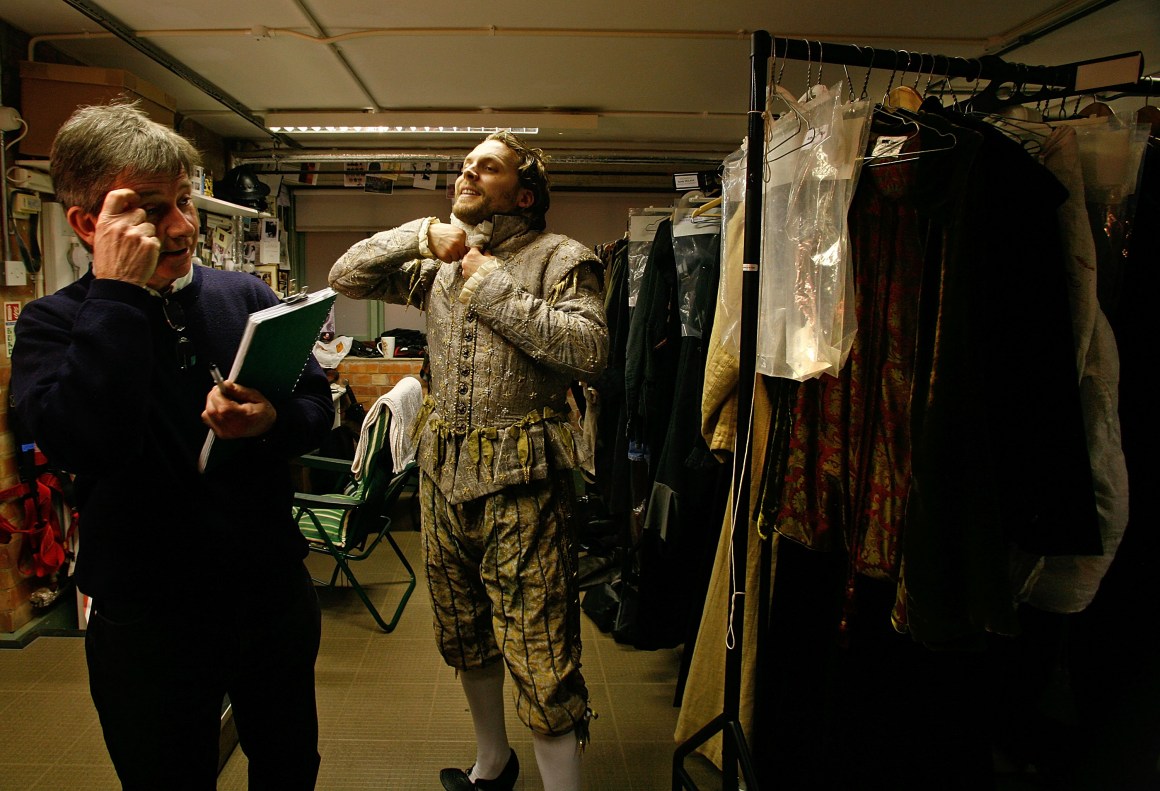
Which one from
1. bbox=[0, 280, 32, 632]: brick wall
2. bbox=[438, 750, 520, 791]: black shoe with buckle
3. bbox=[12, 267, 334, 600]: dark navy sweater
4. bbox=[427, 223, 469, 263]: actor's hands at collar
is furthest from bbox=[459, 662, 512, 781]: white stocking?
bbox=[0, 280, 32, 632]: brick wall

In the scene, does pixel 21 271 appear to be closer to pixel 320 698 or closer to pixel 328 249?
pixel 320 698

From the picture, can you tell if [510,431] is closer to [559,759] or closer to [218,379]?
[218,379]

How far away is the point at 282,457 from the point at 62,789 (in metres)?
1.47

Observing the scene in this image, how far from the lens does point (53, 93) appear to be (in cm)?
253

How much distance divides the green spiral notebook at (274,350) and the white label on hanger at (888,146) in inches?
39.6

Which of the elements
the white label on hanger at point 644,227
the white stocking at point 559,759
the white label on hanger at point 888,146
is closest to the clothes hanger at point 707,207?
the white label on hanger at point 644,227

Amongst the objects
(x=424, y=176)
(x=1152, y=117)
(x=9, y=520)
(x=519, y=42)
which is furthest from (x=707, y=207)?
(x=424, y=176)

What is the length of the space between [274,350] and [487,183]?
2.17ft

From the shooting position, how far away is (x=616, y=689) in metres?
2.27

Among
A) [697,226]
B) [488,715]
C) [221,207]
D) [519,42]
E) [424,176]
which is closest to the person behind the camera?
[488,715]

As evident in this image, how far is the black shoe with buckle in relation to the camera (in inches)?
67.8

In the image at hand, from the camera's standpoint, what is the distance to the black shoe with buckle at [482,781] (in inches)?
67.8

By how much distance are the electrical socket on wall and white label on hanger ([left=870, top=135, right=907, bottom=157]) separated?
3022 millimetres

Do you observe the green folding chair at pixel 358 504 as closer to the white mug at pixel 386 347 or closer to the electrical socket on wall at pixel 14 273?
the electrical socket on wall at pixel 14 273
